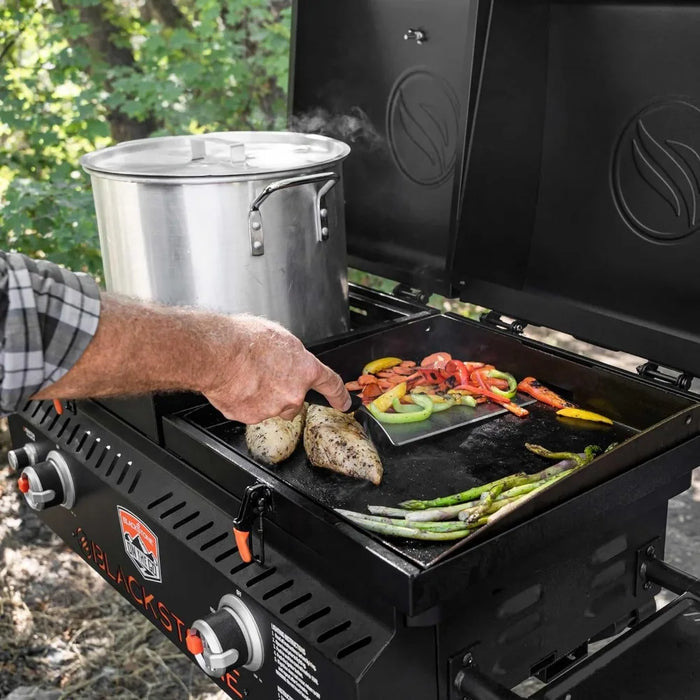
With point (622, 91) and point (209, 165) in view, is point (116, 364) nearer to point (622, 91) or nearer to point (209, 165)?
point (209, 165)

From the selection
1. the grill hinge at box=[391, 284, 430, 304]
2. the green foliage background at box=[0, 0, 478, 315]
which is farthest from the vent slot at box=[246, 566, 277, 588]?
the green foliage background at box=[0, 0, 478, 315]

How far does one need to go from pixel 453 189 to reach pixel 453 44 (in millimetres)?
414

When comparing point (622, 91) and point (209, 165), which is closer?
point (622, 91)

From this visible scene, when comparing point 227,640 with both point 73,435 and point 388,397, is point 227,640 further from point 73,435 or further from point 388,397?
point 73,435

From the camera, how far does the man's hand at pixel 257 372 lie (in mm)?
1522

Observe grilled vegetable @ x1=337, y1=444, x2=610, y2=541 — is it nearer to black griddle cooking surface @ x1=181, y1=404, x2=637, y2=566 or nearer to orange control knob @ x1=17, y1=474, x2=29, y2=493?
black griddle cooking surface @ x1=181, y1=404, x2=637, y2=566

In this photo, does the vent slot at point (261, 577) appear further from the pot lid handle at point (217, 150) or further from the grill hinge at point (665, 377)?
the pot lid handle at point (217, 150)

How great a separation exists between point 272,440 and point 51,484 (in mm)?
689

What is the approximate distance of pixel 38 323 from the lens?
1283mm

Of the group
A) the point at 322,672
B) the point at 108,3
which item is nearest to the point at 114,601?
the point at 322,672

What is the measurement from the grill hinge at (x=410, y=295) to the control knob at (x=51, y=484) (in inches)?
40.9

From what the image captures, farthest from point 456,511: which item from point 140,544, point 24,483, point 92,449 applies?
point 24,483

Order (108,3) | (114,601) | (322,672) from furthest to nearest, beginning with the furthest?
(108,3) → (114,601) → (322,672)

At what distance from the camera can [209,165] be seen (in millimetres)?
2219
